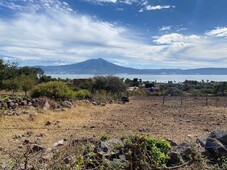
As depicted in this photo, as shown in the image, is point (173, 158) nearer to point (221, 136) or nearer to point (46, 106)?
point (221, 136)

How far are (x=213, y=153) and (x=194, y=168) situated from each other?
6.62ft

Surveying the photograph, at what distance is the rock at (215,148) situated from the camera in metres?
6.45

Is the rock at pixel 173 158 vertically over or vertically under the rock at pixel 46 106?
over

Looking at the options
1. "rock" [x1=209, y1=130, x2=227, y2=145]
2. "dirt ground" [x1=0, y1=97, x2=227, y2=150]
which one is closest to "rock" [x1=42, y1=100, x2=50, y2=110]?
"dirt ground" [x1=0, y1=97, x2=227, y2=150]

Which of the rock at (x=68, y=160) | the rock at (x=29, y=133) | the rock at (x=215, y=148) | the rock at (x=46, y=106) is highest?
the rock at (x=68, y=160)

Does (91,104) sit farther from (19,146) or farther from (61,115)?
(19,146)

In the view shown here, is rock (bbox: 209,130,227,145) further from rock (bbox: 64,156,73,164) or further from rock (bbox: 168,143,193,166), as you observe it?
rock (bbox: 64,156,73,164)

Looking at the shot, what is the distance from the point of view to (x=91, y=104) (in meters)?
22.8

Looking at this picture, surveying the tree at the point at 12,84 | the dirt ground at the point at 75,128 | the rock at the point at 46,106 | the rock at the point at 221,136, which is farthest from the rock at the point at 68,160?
the tree at the point at 12,84

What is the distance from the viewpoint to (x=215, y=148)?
6605mm

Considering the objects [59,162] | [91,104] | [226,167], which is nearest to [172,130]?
[226,167]

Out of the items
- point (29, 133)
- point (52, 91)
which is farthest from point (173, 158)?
point (52, 91)

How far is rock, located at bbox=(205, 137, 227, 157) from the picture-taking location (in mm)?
6451

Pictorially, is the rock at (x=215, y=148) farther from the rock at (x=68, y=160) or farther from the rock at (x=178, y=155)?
the rock at (x=68, y=160)
